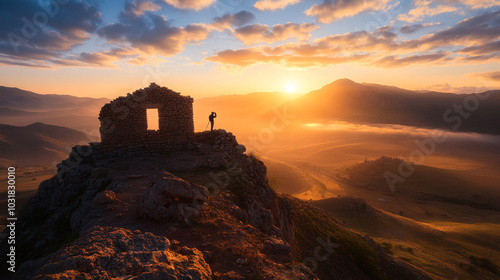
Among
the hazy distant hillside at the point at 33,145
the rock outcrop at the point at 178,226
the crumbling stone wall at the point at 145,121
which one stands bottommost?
the hazy distant hillside at the point at 33,145

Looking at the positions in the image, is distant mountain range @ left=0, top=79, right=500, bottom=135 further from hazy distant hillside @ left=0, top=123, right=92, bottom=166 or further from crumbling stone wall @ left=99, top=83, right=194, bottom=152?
crumbling stone wall @ left=99, top=83, right=194, bottom=152

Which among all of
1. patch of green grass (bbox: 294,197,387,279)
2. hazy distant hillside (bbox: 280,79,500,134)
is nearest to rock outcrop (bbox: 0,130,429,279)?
patch of green grass (bbox: 294,197,387,279)

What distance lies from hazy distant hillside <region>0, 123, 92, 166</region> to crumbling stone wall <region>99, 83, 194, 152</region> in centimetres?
6337

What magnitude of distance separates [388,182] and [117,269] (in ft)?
167

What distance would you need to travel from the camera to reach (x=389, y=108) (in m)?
135

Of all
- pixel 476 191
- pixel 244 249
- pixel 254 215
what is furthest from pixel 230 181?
pixel 476 191

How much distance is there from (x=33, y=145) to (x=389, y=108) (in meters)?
155

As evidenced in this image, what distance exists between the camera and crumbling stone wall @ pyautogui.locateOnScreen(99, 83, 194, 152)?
12344 millimetres

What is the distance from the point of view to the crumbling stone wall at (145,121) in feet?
40.5

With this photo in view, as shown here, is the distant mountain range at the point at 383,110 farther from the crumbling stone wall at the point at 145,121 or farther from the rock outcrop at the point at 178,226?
the rock outcrop at the point at 178,226

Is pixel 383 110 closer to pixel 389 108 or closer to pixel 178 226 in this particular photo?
pixel 389 108

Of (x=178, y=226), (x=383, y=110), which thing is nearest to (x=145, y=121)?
(x=178, y=226)

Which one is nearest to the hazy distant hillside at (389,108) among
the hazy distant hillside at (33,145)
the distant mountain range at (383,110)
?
the distant mountain range at (383,110)

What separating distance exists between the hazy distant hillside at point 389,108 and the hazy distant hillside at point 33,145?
112m
